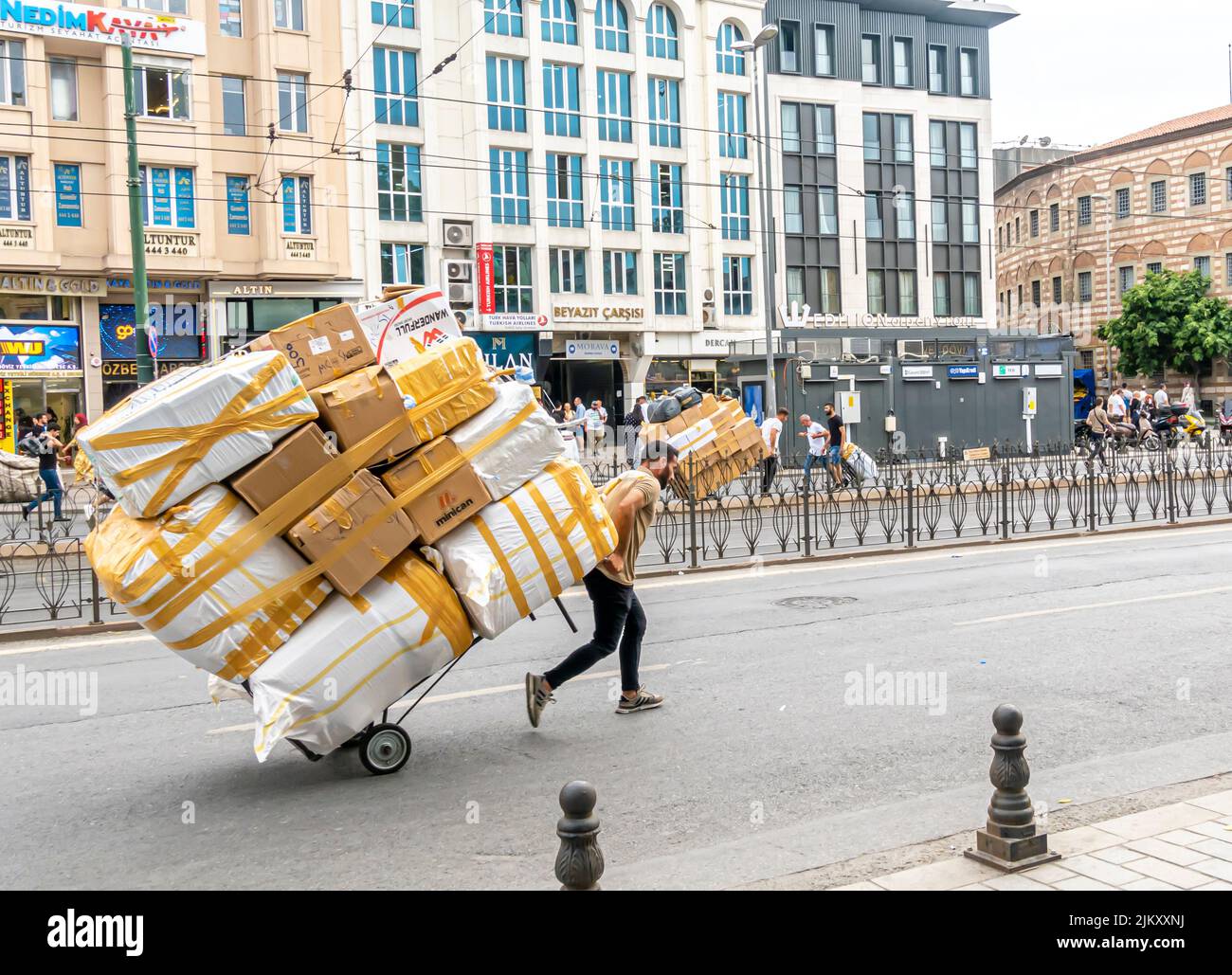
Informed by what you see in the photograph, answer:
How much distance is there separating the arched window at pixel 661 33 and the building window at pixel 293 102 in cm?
1512

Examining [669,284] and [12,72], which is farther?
[669,284]

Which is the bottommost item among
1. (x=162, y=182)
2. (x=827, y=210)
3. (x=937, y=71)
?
(x=162, y=182)

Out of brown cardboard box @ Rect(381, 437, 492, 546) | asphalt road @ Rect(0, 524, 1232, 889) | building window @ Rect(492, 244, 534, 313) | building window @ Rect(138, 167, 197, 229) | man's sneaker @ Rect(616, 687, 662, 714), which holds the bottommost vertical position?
asphalt road @ Rect(0, 524, 1232, 889)

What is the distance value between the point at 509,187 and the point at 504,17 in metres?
5.93

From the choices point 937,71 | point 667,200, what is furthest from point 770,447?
point 937,71

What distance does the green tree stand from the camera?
192 feet

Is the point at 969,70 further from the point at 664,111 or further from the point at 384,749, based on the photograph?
the point at 384,749

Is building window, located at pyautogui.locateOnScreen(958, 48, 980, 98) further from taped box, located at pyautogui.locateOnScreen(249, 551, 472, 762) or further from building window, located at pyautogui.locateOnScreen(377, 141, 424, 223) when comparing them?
taped box, located at pyautogui.locateOnScreen(249, 551, 472, 762)

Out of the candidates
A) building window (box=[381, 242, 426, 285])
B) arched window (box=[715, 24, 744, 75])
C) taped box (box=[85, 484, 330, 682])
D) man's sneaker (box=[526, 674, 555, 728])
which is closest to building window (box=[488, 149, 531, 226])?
building window (box=[381, 242, 426, 285])

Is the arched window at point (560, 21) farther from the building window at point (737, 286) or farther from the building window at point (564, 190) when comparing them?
the building window at point (737, 286)

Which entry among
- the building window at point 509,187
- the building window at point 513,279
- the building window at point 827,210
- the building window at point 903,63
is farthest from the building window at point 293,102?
the building window at point 903,63

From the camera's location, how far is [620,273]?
45938 mm

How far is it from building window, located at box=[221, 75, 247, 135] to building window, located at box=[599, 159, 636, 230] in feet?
45.8
